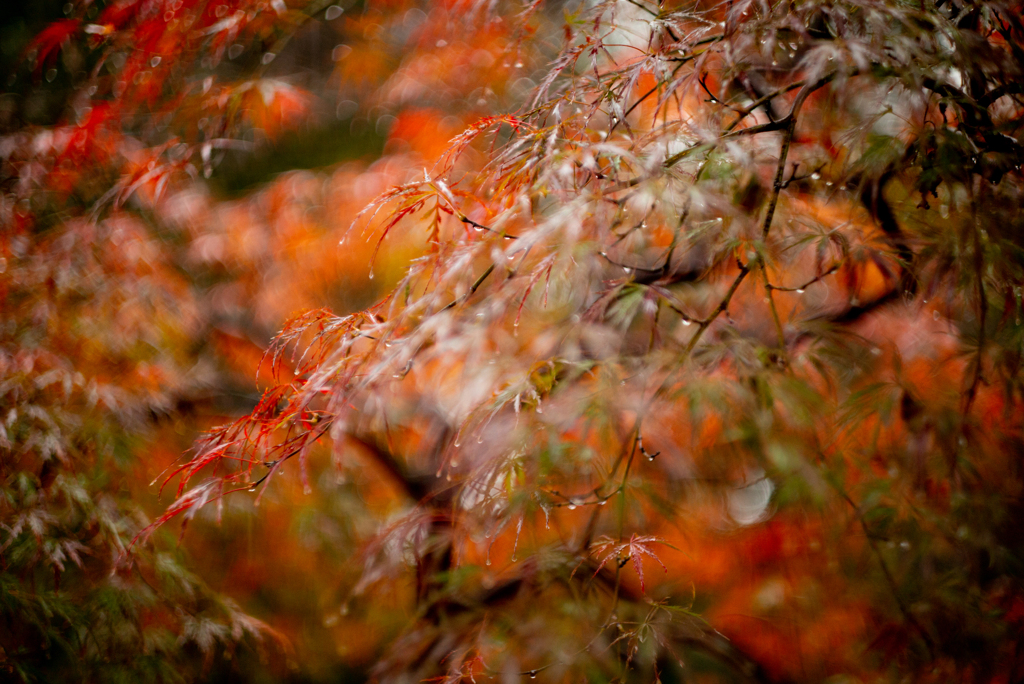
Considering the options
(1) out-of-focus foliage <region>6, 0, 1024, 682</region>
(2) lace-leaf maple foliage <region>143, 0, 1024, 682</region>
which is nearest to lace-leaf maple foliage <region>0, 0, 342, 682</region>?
(1) out-of-focus foliage <region>6, 0, 1024, 682</region>

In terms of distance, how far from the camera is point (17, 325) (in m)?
1.30

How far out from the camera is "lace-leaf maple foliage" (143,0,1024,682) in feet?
2.49

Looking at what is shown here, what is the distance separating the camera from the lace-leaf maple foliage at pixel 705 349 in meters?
0.76

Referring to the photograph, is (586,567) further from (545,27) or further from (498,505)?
(545,27)

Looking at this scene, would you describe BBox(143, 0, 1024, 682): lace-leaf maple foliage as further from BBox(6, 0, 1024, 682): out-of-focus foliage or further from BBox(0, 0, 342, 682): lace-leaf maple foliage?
BBox(0, 0, 342, 682): lace-leaf maple foliage

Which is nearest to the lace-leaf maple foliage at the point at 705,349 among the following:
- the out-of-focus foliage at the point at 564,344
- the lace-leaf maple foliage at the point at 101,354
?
the out-of-focus foliage at the point at 564,344

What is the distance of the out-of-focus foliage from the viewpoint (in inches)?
31.2

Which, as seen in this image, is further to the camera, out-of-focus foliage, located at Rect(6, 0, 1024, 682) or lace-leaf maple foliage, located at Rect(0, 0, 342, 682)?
lace-leaf maple foliage, located at Rect(0, 0, 342, 682)

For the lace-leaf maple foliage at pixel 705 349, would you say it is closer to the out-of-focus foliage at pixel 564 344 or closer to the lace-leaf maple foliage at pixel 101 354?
the out-of-focus foliage at pixel 564 344

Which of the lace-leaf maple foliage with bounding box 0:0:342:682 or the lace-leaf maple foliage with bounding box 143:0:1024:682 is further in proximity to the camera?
the lace-leaf maple foliage with bounding box 0:0:342:682

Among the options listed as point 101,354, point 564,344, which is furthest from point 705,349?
point 101,354

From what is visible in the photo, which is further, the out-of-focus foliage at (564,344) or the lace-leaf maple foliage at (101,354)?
the lace-leaf maple foliage at (101,354)

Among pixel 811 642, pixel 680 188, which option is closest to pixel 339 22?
pixel 680 188

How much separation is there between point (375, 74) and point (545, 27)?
0.70 metres
